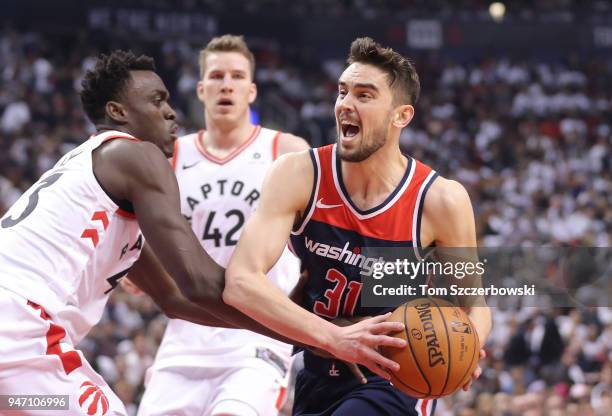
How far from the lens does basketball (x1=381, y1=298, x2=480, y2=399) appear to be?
137 inches

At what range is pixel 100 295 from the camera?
12.4 feet

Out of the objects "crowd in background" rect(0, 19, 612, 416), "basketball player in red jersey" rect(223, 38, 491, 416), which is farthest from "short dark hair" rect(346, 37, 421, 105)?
"crowd in background" rect(0, 19, 612, 416)

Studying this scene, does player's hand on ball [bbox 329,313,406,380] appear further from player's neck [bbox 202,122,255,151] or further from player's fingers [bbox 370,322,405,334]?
player's neck [bbox 202,122,255,151]

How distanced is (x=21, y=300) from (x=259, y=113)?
16493mm

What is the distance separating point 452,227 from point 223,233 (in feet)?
5.62

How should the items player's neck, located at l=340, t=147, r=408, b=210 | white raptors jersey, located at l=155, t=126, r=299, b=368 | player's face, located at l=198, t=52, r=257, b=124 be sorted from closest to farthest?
1. player's neck, located at l=340, t=147, r=408, b=210
2. white raptors jersey, located at l=155, t=126, r=299, b=368
3. player's face, located at l=198, t=52, r=257, b=124

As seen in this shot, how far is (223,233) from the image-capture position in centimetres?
525

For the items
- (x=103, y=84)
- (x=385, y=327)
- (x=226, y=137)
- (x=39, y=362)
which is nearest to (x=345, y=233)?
(x=385, y=327)

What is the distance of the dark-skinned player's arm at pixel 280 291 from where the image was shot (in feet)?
11.3

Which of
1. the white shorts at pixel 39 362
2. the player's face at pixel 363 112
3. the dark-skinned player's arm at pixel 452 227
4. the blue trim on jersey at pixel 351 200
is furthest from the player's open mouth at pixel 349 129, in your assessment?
the white shorts at pixel 39 362

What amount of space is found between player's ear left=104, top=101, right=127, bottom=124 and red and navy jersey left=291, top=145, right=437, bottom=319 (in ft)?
2.89

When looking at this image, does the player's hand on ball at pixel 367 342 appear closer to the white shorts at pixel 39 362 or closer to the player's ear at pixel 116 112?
the white shorts at pixel 39 362

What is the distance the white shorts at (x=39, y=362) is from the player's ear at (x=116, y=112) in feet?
3.27

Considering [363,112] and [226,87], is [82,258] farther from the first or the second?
[226,87]
